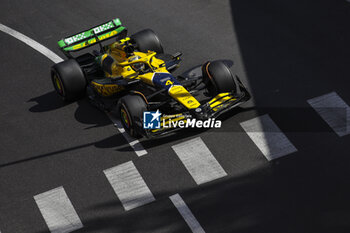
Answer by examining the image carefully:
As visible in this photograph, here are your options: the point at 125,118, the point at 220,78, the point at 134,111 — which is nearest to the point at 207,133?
the point at 220,78

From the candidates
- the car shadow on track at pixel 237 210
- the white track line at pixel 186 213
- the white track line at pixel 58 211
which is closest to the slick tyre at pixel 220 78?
the car shadow on track at pixel 237 210

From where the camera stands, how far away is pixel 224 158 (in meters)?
14.8

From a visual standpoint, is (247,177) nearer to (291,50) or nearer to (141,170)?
(141,170)

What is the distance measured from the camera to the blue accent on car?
51.7 feet

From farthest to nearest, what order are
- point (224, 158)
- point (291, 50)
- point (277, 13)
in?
point (277, 13) < point (291, 50) < point (224, 158)

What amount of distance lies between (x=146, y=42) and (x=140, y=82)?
2.03 metres

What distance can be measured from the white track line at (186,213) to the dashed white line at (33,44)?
302 inches

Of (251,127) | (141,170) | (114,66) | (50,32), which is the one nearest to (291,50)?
Result: (251,127)

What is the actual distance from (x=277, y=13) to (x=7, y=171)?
967 cm

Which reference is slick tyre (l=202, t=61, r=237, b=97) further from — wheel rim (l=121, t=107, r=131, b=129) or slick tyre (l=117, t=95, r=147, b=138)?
wheel rim (l=121, t=107, r=131, b=129)

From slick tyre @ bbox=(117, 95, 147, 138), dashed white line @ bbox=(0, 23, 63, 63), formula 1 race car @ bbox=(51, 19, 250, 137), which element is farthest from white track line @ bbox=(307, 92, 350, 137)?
dashed white line @ bbox=(0, 23, 63, 63)

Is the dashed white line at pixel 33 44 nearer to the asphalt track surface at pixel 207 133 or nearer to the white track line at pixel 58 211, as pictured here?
the asphalt track surface at pixel 207 133

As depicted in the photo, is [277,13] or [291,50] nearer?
[291,50]

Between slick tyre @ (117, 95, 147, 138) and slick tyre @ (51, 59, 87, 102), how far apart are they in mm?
Result: 1975
